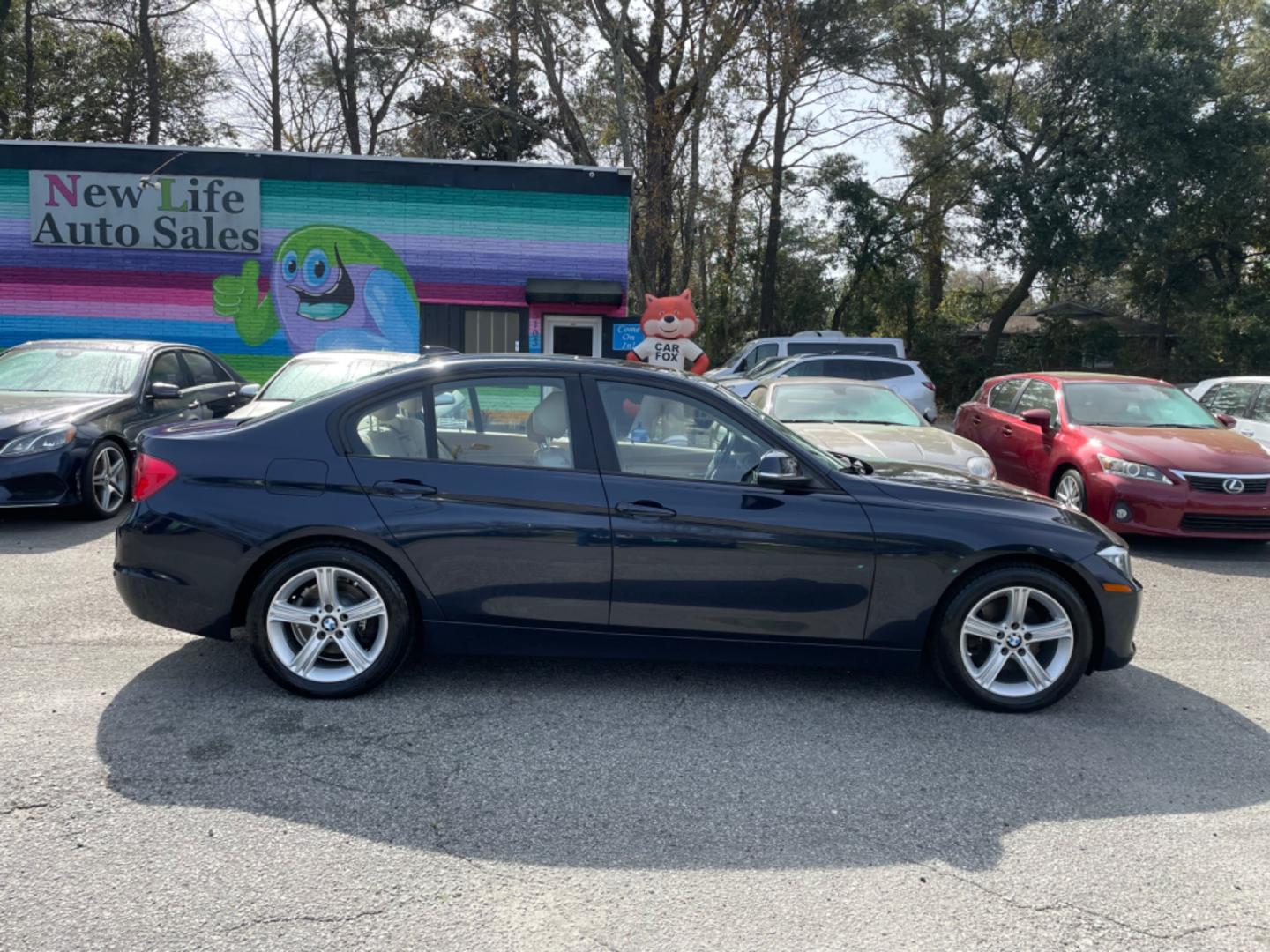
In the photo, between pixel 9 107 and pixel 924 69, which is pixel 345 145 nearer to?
pixel 9 107

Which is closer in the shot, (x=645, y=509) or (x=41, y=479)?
(x=645, y=509)

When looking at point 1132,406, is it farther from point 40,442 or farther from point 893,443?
point 40,442

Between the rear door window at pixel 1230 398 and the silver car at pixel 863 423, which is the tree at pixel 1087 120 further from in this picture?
the silver car at pixel 863 423

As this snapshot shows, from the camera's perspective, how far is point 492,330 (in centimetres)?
1867

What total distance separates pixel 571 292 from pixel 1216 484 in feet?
39.2

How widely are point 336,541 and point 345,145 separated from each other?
32026mm

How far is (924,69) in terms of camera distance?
29516 millimetres

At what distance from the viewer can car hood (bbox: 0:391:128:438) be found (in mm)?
7793

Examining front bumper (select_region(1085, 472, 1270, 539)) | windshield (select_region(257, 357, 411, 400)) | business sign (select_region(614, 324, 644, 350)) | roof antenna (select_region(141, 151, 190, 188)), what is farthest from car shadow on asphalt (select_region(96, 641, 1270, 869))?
roof antenna (select_region(141, 151, 190, 188))

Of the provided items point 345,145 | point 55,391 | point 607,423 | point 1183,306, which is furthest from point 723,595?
point 345,145

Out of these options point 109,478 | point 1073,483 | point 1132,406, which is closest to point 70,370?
point 109,478

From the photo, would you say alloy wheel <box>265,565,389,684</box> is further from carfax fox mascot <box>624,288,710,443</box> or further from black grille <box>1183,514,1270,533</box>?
black grille <box>1183,514,1270,533</box>

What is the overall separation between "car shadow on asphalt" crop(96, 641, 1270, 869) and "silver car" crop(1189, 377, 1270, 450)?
674cm

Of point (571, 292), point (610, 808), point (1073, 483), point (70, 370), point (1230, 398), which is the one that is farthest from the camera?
point (571, 292)
